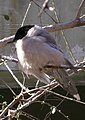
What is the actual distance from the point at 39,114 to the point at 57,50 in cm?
250

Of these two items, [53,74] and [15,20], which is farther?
[15,20]

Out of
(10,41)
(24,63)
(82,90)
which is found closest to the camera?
(24,63)

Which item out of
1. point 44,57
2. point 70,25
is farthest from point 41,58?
point 70,25

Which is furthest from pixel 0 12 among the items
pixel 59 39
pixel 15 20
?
pixel 59 39

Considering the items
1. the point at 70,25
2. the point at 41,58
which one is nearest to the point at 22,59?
the point at 41,58

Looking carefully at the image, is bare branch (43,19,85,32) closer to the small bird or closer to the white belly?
the small bird

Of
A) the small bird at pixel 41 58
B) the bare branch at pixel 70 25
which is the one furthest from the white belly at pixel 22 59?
the bare branch at pixel 70 25

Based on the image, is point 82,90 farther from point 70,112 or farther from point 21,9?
point 21,9

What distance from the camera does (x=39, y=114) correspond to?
389cm

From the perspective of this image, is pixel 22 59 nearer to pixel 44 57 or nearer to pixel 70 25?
pixel 44 57

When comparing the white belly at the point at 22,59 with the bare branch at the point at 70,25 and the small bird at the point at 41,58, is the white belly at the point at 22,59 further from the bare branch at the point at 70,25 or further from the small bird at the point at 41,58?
the bare branch at the point at 70,25

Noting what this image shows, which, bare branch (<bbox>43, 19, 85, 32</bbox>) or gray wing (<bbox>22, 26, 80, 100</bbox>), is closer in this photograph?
gray wing (<bbox>22, 26, 80, 100</bbox>)

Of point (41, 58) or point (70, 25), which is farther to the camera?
point (70, 25)

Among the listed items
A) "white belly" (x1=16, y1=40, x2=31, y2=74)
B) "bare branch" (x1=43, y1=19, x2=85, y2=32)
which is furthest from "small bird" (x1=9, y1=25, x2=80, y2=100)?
"bare branch" (x1=43, y1=19, x2=85, y2=32)
